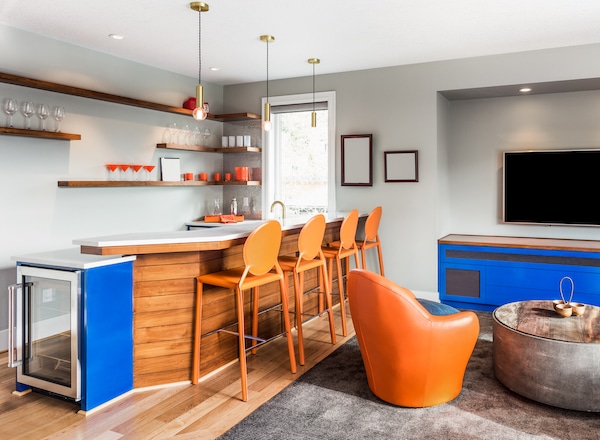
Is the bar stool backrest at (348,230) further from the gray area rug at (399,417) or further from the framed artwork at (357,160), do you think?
the gray area rug at (399,417)

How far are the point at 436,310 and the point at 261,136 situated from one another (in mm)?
3691

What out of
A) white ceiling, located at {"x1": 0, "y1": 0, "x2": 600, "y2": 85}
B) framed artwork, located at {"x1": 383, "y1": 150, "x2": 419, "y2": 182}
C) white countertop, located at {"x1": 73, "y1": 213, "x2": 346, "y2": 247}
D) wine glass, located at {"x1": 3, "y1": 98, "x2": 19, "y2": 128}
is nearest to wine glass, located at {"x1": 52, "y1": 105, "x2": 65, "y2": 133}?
wine glass, located at {"x1": 3, "y1": 98, "x2": 19, "y2": 128}

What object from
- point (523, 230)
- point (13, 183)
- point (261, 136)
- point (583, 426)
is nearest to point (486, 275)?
point (523, 230)

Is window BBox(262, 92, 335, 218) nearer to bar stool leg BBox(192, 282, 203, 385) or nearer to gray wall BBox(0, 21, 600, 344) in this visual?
gray wall BBox(0, 21, 600, 344)

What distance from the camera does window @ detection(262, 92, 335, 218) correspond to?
5910mm

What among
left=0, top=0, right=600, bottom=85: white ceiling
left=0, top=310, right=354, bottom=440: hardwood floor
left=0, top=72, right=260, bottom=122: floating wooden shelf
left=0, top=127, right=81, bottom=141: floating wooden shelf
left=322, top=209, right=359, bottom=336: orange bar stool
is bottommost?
left=0, top=310, right=354, bottom=440: hardwood floor

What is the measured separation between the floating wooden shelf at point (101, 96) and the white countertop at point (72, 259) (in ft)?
5.63

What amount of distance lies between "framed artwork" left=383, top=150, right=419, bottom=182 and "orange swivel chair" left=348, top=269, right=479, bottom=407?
268cm

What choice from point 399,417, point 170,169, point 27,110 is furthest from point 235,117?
point 399,417

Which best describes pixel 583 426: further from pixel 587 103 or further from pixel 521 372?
pixel 587 103

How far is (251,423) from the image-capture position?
272 centimetres

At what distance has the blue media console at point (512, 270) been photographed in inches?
184

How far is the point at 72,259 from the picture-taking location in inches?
113

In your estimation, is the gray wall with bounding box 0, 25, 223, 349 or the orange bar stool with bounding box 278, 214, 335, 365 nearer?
the orange bar stool with bounding box 278, 214, 335, 365
